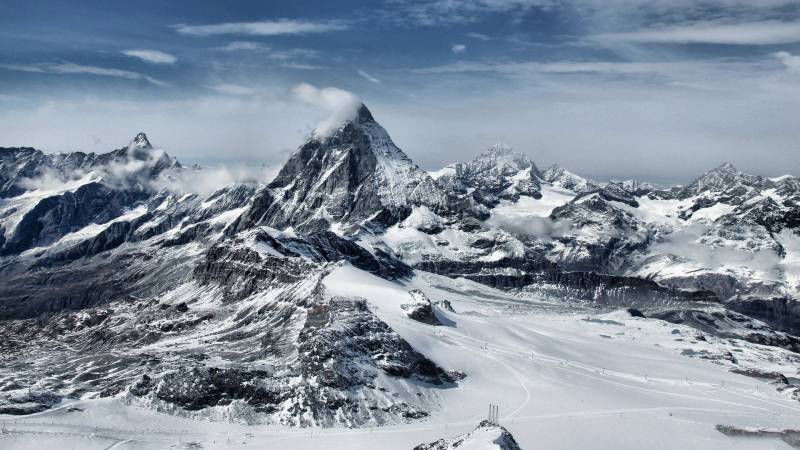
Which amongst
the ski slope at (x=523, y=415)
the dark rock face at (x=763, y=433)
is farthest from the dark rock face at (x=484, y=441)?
the dark rock face at (x=763, y=433)

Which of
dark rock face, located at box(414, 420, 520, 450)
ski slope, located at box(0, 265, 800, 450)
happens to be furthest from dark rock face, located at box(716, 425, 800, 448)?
dark rock face, located at box(414, 420, 520, 450)

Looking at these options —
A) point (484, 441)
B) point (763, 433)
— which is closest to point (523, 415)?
point (763, 433)

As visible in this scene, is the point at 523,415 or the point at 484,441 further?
the point at 523,415

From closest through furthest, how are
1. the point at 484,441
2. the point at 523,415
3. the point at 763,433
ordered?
the point at 484,441
the point at 763,433
the point at 523,415

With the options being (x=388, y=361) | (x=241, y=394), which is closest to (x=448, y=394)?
(x=388, y=361)

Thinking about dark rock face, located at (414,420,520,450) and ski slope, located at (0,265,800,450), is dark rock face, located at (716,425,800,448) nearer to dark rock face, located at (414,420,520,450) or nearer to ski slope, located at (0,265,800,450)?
ski slope, located at (0,265,800,450)

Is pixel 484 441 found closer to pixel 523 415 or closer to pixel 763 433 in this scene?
pixel 523 415

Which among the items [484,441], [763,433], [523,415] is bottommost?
[523,415]

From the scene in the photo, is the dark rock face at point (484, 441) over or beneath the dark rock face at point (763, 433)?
over

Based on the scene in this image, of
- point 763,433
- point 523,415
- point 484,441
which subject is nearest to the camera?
point 484,441

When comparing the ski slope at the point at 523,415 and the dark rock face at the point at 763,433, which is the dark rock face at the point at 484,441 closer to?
the ski slope at the point at 523,415

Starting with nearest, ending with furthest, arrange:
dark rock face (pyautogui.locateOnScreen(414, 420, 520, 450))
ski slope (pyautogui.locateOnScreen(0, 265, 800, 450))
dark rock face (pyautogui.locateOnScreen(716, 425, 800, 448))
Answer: dark rock face (pyautogui.locateOnScreen(414, 420, 520, 450)) → ski slope (pyautogui.locateOnScreen(0, 265, 800, 450)) → dark rock face (pyautogui.locateOnScreen(716, 425, 800, 448))
